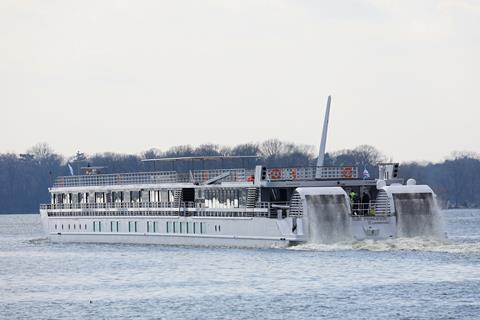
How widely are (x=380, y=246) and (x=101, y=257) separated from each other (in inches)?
728

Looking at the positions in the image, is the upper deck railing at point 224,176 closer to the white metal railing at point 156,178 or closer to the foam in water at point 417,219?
the white metal railing at point 156,178

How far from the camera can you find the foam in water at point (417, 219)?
256ft

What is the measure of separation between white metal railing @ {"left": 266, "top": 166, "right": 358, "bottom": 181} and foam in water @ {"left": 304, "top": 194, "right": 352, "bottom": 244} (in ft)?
22.5

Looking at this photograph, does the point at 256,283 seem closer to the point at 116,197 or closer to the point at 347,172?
the point at 347,172

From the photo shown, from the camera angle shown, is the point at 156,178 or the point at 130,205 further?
the point at 130,205

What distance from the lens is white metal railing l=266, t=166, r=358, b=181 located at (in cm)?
8431

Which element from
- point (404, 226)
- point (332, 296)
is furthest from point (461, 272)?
point (404, 226)

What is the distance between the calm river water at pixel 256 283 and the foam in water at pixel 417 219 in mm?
1384

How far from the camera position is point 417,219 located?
78.2 meters

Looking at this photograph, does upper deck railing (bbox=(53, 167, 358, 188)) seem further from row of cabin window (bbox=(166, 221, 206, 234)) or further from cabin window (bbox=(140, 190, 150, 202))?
row of cabin window (bbox=(166, 221, 206, 234))

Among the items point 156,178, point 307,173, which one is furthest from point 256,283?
point 156,178

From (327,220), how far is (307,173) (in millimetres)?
10166

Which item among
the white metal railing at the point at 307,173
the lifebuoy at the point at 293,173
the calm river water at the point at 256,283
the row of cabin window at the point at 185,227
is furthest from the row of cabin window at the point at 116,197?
the lifebuoy at the point at 293,173

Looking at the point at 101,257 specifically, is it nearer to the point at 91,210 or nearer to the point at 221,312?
the point at 91,210
